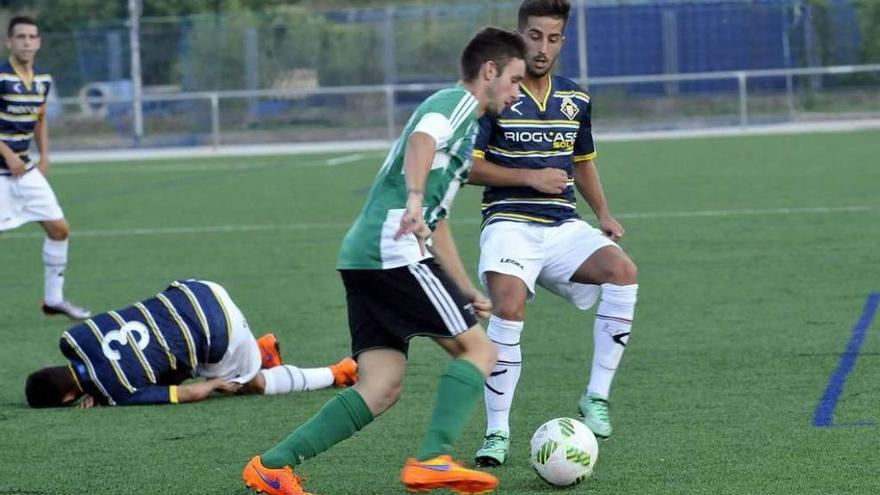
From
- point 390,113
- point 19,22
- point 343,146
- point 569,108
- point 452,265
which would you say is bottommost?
point 343,146

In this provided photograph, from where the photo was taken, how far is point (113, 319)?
6.86 meters

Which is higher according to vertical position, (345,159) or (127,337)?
(127,337)

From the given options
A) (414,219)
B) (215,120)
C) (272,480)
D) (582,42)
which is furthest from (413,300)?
(582,42)

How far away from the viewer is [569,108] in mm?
6070

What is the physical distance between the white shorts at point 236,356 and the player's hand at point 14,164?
10.8 ft

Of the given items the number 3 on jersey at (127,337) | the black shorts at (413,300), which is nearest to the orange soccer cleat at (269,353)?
the number 3 on jersey at (127,337)

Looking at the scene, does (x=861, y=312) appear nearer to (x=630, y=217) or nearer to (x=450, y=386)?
(x=450, y=386)

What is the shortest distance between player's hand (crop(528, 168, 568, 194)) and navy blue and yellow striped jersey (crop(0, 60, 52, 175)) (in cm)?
505

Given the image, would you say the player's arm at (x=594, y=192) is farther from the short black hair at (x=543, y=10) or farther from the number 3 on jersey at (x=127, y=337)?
the number 3 on jersey at (x=127, y=337)

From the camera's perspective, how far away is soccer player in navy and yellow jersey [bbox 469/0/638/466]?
5.87 metres

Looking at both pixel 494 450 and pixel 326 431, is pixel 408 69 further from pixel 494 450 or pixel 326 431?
pixel 326 431

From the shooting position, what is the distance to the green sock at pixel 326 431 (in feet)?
16.4

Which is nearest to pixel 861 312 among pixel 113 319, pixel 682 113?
pixel 113 319

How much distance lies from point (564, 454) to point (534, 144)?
1.40 metres
